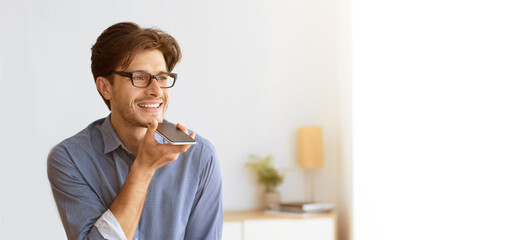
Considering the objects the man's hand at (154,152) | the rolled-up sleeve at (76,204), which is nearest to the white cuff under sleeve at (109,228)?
the rolled-up sleeve at (76,204)

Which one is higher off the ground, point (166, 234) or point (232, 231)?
point (166, 234)

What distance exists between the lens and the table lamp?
422 cm

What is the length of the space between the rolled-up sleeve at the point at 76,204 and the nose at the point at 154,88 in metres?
0.31

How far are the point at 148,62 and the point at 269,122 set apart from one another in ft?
8.35

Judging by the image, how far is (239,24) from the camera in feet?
14.0

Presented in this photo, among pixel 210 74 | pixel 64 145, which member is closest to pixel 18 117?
pixel 210 74

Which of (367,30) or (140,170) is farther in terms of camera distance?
(367,30)

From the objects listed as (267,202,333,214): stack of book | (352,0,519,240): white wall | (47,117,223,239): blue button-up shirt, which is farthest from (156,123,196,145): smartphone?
(267,202,333,214): stack of book

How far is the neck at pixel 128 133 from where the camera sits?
1859 mm

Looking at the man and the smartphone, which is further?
the man

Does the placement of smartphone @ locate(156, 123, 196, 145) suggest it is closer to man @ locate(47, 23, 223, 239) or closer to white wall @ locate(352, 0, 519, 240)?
man @ locate(47, 23, 223, 239)

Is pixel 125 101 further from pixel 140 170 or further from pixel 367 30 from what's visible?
pixel 367 30

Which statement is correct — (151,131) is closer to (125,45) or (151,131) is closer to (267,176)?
(125,45)

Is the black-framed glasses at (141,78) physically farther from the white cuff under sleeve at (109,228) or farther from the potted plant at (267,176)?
the potted plant at (267,176)
